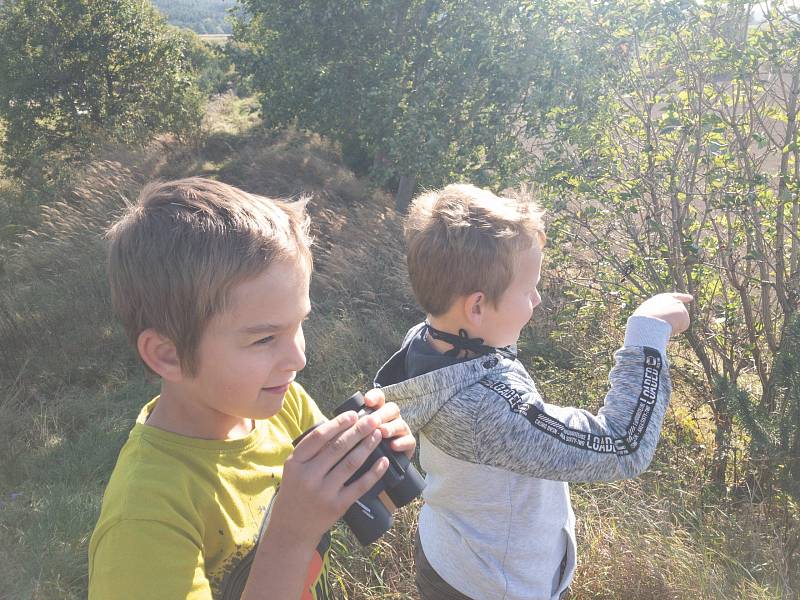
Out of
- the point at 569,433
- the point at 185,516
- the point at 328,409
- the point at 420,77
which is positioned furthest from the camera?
the point at 420,77

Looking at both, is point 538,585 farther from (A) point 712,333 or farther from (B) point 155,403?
(A) point 712,333

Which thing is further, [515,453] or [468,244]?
[468,244]

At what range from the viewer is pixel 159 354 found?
4.18 ft

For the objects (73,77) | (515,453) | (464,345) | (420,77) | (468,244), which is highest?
(468,244)

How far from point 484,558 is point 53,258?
282 inches

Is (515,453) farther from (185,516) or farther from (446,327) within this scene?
(185,516)

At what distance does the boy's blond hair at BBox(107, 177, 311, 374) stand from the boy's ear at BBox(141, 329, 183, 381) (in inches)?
0.6

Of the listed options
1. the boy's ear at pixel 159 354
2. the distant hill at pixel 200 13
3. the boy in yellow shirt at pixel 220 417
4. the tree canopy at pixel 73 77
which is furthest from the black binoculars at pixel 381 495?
the distant hill at pixel 200 13

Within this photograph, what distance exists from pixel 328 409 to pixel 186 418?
3184 mm

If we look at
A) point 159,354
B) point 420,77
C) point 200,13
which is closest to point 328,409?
point 159,354

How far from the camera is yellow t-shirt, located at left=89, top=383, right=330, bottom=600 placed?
104cm

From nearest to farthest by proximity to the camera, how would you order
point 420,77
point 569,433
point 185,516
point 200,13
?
point 185,516, point 569,433, point 420,77, point 200,13

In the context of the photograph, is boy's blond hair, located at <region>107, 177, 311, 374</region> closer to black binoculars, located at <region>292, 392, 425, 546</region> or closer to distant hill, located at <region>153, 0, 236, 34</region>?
black binoculars, located at <region>292, 392, 425, 546</region>

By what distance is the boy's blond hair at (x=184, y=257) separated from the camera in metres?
1.22
